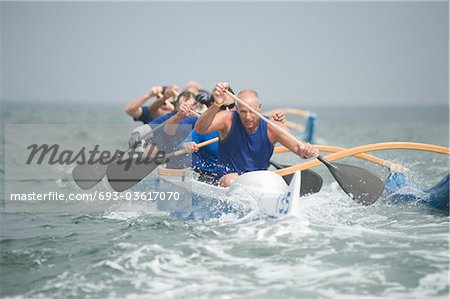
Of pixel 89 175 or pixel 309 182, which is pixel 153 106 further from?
pixel 309 182

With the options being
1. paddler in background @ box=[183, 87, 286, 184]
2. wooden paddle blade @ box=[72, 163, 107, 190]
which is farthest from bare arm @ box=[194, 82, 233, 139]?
wooden paddle blade @ box=[72, 163, 107, 190]

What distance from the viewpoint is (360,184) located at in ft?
26.6

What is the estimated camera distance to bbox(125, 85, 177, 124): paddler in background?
11.3m

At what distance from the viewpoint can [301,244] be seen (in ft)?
20.2

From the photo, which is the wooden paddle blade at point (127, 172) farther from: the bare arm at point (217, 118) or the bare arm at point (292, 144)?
the bare arm at point (292, 144)

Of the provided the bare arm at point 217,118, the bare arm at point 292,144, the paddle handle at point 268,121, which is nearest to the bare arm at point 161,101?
the bare arm at point 217,118

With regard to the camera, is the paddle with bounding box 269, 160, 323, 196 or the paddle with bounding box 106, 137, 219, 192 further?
the paddle with bounding box 106, 137, 219, 192

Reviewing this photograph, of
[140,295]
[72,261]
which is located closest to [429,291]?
[140,295]

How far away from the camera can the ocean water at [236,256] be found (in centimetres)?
517

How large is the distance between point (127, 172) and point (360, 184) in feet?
13.3

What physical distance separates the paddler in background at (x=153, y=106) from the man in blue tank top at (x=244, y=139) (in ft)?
12.0

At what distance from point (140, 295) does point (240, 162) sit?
2.97 meters

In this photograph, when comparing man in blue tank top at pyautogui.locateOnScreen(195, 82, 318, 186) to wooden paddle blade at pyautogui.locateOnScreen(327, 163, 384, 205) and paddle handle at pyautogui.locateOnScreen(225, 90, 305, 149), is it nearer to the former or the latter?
paddle handle at pyautogui.locateOnScreen(225, 90, 305, 149)

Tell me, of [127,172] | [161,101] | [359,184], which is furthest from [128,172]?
[359,184]
